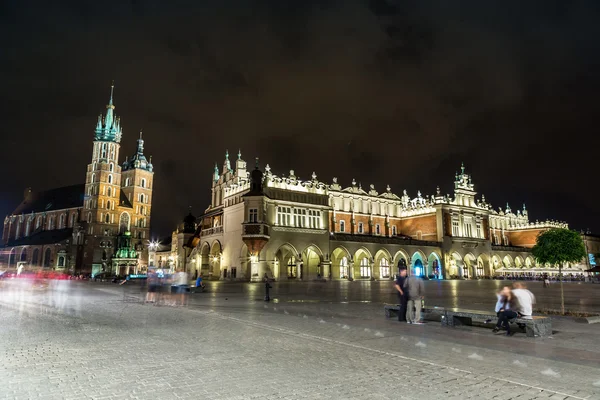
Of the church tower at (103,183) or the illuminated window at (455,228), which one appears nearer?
the illuminated window at (455,228)

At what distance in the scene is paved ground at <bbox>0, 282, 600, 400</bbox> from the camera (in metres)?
5.86

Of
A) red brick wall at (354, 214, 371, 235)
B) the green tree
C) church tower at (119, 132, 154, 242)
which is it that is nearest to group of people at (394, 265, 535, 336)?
the green tree

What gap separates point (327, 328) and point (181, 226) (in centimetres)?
6333

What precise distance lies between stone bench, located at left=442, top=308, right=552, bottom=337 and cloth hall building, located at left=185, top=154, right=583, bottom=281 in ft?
113

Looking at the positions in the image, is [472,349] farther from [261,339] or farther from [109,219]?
[109,219]

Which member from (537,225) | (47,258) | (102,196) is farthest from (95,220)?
(537,225)

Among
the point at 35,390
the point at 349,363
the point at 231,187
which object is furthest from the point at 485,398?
the point at 231,187

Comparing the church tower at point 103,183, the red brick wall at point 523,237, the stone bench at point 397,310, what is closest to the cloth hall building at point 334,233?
the red brick wall at point 523,237

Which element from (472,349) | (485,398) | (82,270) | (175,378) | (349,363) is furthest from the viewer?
(82,270)

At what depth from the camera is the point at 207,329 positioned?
11484 millimetres

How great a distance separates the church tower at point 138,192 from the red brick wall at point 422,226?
220 feet

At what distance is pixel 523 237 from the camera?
311 feet

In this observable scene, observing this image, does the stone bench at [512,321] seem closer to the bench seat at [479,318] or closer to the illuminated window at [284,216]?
the bench seat at [479,318]

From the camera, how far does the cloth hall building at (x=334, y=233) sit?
49188 millimetres
